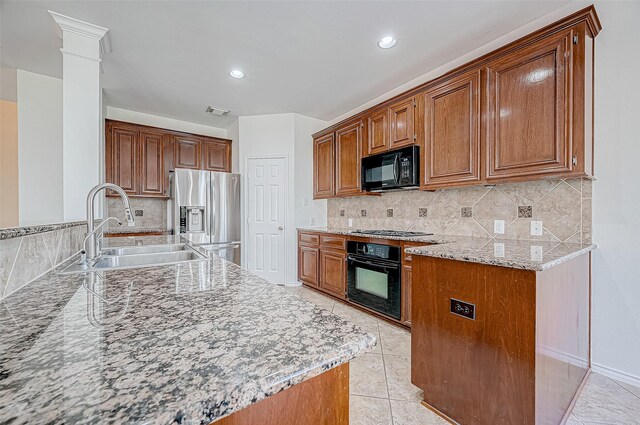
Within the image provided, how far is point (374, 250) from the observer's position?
2.76 m

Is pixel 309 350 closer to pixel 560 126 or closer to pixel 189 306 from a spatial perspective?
pixel 189 306

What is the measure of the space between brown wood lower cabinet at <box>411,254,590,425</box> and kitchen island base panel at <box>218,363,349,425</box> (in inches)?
41.8

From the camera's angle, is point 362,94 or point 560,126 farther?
point 362,94

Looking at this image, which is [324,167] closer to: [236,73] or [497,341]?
[236,73]

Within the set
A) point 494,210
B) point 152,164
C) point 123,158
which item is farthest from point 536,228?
point 123,158

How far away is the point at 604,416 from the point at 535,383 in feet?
2.56

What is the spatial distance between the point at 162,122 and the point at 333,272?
3.55 m

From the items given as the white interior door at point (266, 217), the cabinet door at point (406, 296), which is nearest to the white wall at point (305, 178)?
the white interior door at point (266, 217)

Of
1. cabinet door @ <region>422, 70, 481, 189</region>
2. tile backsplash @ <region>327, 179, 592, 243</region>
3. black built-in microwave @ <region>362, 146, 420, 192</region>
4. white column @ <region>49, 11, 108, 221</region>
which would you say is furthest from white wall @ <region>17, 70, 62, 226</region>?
cabinet door @ <region>422, 70, 481, 189</region>

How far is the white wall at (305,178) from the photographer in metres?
4.11

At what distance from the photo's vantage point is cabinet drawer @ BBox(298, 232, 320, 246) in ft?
12.1

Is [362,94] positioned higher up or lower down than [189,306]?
higher up

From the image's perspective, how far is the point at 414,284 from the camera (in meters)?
1.64

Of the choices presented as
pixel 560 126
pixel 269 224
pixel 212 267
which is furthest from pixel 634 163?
pixel 269 224
